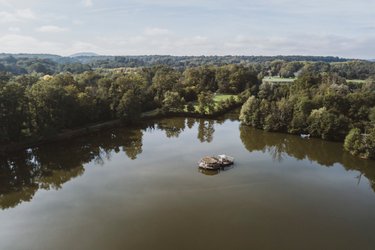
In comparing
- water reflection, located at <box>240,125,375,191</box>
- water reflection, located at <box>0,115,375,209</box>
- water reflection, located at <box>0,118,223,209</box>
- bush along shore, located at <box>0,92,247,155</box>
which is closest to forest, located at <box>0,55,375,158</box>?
bush along shore, located at <box>0,92,247,155</box>

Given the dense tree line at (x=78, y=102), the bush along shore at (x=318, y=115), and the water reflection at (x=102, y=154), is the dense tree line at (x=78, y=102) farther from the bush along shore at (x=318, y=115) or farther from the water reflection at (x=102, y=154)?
the bush along shore at (x=318, y=115)

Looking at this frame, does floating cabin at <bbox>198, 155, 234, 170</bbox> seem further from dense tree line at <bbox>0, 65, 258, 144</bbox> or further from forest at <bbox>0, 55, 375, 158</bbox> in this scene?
dense tree line at <bbox>0, 65, 258, 144</bbox>

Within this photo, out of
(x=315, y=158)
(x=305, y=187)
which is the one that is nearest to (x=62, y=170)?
(x=305, y=187)

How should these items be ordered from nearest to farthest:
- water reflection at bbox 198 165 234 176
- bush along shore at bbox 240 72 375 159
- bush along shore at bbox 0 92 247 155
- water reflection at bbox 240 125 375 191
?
water reflection at bbox 198 165 234 176
water reflection at bbox 240 125 375 191
bush along shore at bbox 0 92 247 155
bush along shore at bbox 240 72 375 159

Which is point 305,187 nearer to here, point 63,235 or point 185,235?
point 185,235

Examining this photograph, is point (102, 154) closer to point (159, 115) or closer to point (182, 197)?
point (182, 197)
